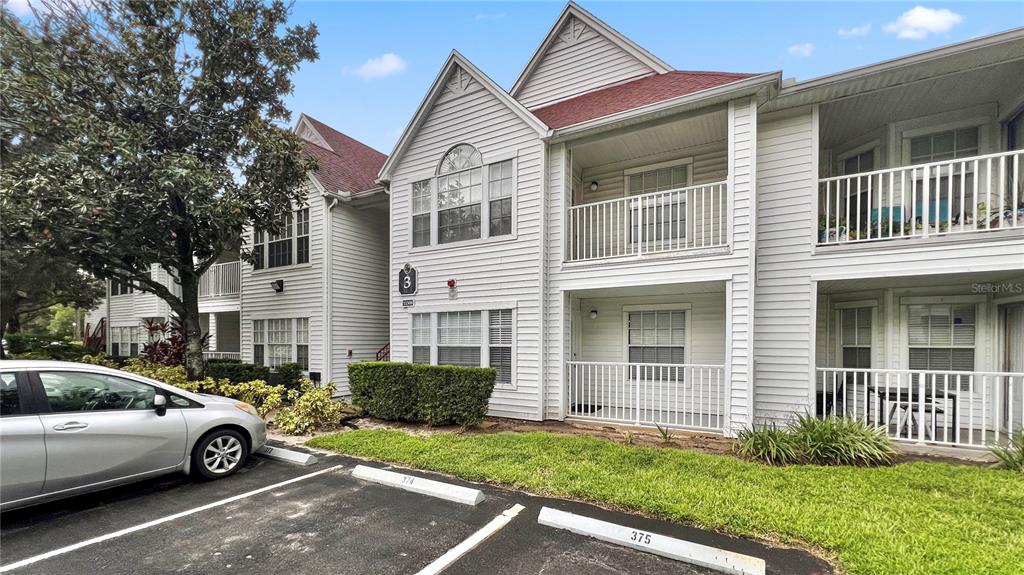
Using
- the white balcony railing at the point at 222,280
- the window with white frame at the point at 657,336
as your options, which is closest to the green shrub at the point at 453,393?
the window with white frame at the point at 657,336

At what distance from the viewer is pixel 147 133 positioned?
8.51 metres

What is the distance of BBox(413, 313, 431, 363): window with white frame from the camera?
30.7 feet

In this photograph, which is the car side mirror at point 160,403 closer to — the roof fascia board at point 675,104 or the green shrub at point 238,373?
the green shrub at point 238,373

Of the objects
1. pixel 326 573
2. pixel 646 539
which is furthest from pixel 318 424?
pixel 646 539

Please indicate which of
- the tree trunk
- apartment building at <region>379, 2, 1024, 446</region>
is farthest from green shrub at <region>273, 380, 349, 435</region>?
the tree trunk

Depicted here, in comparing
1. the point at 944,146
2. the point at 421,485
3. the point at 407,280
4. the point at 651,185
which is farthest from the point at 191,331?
the point at 944,146

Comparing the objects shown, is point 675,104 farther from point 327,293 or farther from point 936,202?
point 327,293

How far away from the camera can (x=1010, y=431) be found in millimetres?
6203

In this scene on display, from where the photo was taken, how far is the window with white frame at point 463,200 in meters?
8.65

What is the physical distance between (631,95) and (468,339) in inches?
249

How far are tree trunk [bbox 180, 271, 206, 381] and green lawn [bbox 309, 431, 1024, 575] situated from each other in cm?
638

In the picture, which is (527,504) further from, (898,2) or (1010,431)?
(898,2)

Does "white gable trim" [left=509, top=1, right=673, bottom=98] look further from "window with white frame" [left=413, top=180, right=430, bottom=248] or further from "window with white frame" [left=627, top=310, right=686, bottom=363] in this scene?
"window with white frame" [left=627, top=310, right=686, bottom=363]

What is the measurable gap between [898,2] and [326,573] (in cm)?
1301
